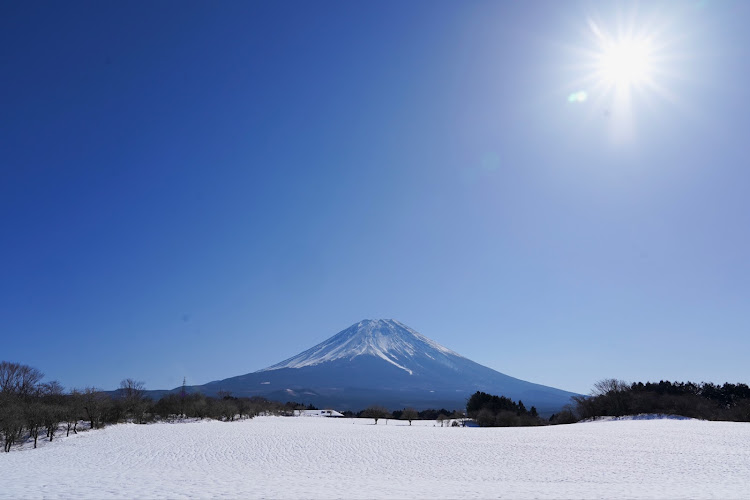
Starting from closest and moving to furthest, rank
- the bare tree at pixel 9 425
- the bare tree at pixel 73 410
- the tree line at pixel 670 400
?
the bare tree at pixel 9 425
the bare tree at pixel 73 410
the tree line at pixel 670 400

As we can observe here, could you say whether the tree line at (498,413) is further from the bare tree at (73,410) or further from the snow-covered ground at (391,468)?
the bare tree at (73,410)

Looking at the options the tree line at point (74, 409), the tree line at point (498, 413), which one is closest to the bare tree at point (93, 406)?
the tree line at point (74, 409)

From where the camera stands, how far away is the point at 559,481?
14.8 m

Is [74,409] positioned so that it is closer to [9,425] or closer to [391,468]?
[9,425]

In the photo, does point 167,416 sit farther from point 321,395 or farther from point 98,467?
point 321,395

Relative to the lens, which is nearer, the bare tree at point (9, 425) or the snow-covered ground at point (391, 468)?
the snow-covered ground at point (391, 468)

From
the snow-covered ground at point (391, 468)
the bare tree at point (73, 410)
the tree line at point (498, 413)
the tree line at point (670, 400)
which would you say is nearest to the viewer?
the snow-covered ground at point (391, 468)

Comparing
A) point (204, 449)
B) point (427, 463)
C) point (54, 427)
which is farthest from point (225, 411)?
point (427, 463)

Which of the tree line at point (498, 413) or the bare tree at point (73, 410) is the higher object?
the bare tree at point (73, 410)

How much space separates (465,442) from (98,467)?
2294 centimetres

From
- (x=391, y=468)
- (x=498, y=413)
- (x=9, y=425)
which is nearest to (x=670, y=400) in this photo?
(x=498, y=413)

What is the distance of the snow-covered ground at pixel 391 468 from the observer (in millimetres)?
12828

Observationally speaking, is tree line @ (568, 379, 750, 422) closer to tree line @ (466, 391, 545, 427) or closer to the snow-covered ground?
tree line @ (466, 391, 545, 427)

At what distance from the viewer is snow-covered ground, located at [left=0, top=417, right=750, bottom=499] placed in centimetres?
1283
